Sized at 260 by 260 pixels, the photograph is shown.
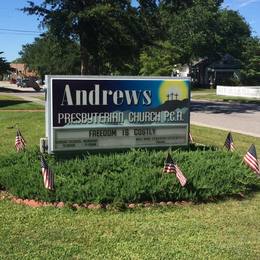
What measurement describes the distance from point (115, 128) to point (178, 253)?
394 centimetres

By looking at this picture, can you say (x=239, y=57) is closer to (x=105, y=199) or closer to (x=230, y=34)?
(x=230, y=34)

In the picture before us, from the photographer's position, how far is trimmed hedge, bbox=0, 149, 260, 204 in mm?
7277

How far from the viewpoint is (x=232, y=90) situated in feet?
173

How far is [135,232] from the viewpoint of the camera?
6.19 meters

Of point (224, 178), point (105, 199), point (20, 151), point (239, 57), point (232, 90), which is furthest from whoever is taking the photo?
point (239, 57)

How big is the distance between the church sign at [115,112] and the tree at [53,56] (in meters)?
21.1

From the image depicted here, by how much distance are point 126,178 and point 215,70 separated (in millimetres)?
75098

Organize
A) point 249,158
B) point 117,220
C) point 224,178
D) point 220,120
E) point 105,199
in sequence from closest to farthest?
point 117,220 → point 105,199 → point 224,178 → point 249,158 → point 220,120

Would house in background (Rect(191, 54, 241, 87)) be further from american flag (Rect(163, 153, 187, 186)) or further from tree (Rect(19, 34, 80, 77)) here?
american flag (Rect(163, 153, 187, 186))

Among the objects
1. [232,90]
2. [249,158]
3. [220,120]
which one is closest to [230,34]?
[232,90]

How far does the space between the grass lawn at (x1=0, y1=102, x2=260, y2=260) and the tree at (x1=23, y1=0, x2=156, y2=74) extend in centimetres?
2115

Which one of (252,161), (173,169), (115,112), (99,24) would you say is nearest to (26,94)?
(99,24)

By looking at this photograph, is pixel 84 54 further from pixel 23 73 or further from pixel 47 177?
pixel 23 73

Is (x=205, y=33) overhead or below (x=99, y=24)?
Answer: overhead
